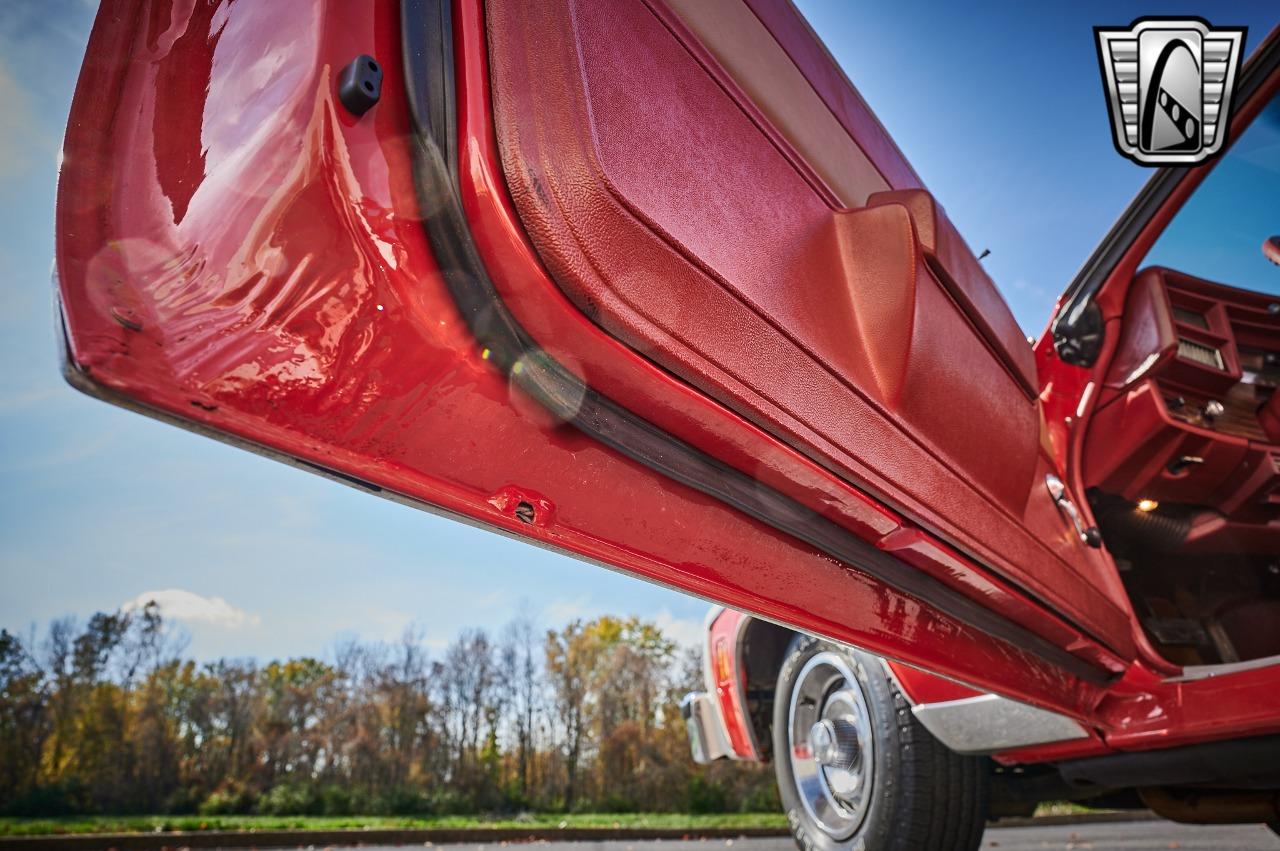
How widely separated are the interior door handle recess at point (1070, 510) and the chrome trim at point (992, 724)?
1.55 feet

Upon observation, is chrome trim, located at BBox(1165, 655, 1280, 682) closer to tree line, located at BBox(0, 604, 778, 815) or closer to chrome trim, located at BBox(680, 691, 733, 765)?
chrome trim, located at BBox(680, 691, 733, 765)

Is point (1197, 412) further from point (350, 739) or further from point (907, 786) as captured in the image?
point (350, 739)

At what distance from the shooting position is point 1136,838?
17.5 feet

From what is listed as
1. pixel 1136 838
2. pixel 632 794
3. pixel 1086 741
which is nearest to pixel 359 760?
pixel 632 794

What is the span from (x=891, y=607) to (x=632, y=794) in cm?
1780

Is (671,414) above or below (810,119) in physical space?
below

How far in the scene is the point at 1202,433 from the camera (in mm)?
2234

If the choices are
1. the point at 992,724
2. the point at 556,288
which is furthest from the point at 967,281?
the point at 992,724

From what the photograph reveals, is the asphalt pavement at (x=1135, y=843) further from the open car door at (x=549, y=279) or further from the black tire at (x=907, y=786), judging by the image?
the open car door at (x=549, y=279)

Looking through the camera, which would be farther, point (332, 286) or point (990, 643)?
point (990, 643)

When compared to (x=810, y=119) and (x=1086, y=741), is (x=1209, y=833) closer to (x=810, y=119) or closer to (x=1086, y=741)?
(x=1086, y=741)

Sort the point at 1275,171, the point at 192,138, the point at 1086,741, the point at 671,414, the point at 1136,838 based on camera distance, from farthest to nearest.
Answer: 1. the point at 1136,838
2. the point at 1275,171
3. the point at 1086,741
4. the point at 671,414
5. the point at 192,138

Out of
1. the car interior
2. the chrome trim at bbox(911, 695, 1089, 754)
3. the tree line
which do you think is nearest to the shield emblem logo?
the car interior

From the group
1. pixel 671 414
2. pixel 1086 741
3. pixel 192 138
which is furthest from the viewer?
pixel 1086 741
